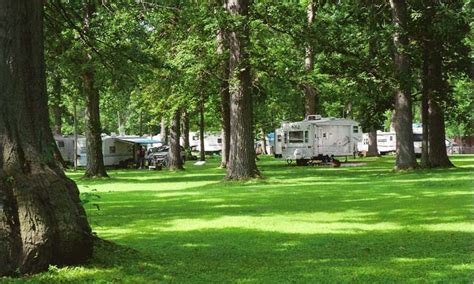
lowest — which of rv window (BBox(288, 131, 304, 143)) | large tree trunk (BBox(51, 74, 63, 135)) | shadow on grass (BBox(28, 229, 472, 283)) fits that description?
shadow on grass (BBox(28, 229, 472, 283))

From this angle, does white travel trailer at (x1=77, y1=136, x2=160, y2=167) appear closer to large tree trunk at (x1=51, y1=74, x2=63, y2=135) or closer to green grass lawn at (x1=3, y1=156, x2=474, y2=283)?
large tree trunk at (x1=51, y1=74, x2=63, y2=135)

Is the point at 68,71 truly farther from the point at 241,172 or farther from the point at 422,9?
the point at 422,9

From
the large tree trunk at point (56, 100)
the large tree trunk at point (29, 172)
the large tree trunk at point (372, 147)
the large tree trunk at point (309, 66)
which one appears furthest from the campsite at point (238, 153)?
the large tree trunk at point (372, 147)

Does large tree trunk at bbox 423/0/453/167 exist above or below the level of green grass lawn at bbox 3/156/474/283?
above

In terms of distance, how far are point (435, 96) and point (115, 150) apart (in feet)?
76.8

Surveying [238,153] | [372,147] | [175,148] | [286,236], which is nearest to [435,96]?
[238,153]

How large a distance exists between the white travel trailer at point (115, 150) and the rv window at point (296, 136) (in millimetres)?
12694

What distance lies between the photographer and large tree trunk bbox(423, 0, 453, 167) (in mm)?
26875

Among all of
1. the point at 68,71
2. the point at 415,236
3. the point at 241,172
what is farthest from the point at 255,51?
the point at 415,236

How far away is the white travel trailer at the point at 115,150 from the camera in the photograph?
42656 millimetres

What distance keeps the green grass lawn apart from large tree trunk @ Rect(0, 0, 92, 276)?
24 cm

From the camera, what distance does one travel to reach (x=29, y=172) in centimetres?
630

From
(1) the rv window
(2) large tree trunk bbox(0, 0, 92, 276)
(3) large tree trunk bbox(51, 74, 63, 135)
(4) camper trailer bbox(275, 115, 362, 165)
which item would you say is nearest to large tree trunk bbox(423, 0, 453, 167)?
(4) camper trailer bbox(275, 115, 362, 165)

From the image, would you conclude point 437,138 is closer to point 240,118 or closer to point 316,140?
point 316,140
